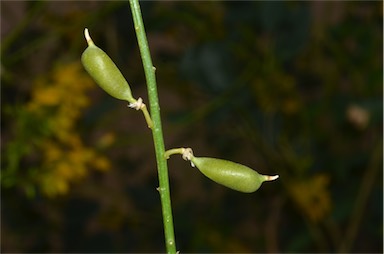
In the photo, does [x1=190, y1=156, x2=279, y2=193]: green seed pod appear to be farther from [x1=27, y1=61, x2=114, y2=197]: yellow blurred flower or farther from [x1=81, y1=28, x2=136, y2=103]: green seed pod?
[x1=27, y1=61, x2=114, y2=197]: yellow blurred flower

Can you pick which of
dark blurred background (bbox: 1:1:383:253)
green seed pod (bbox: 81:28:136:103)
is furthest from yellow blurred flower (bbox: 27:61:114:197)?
green seed pod (bbox: 81:28:136:103)

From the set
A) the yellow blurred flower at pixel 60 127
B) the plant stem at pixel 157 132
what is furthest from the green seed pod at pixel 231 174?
the yellow blurred flower at pixel 60 127

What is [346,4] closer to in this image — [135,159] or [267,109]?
[267,109]

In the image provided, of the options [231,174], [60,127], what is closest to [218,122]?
[60,127]

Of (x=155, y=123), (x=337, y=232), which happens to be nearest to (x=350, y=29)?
(x=337, y=232)

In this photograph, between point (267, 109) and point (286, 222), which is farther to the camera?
point (286, 222)
